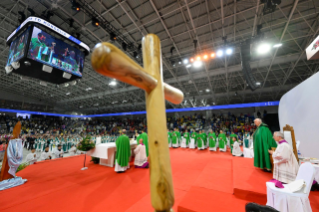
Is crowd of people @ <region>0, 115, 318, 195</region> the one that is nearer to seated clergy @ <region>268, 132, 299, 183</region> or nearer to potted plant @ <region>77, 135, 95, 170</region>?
seated clergy @ <region>268, 132, 299, 183</region>

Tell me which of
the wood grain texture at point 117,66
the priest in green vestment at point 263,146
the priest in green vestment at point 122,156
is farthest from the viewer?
the priest in green vestment at point 122,156

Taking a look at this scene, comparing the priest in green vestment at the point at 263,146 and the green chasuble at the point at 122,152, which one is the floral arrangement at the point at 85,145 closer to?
the green chasuble at the point at 122,152

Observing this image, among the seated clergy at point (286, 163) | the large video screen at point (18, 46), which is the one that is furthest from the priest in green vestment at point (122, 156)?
the seated clergy at point (286, 163)

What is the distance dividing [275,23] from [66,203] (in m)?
11.9

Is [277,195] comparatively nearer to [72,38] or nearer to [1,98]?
[72,38]

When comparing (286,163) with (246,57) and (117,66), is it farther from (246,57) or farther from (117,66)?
(246,57)

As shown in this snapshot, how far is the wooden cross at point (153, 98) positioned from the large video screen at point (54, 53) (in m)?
5.07

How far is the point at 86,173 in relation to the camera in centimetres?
480

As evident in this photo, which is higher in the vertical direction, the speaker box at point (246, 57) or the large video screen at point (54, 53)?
the speaker box at point (246, 57)

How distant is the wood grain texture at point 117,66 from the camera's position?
0.63 meters

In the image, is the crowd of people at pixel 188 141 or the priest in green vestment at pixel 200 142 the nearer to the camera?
the crowd of people at pixel 188 141

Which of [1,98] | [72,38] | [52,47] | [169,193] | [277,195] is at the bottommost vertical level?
[277,195]

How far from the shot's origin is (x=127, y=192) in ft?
10.9

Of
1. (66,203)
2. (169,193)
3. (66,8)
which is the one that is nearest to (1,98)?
(66,8)
